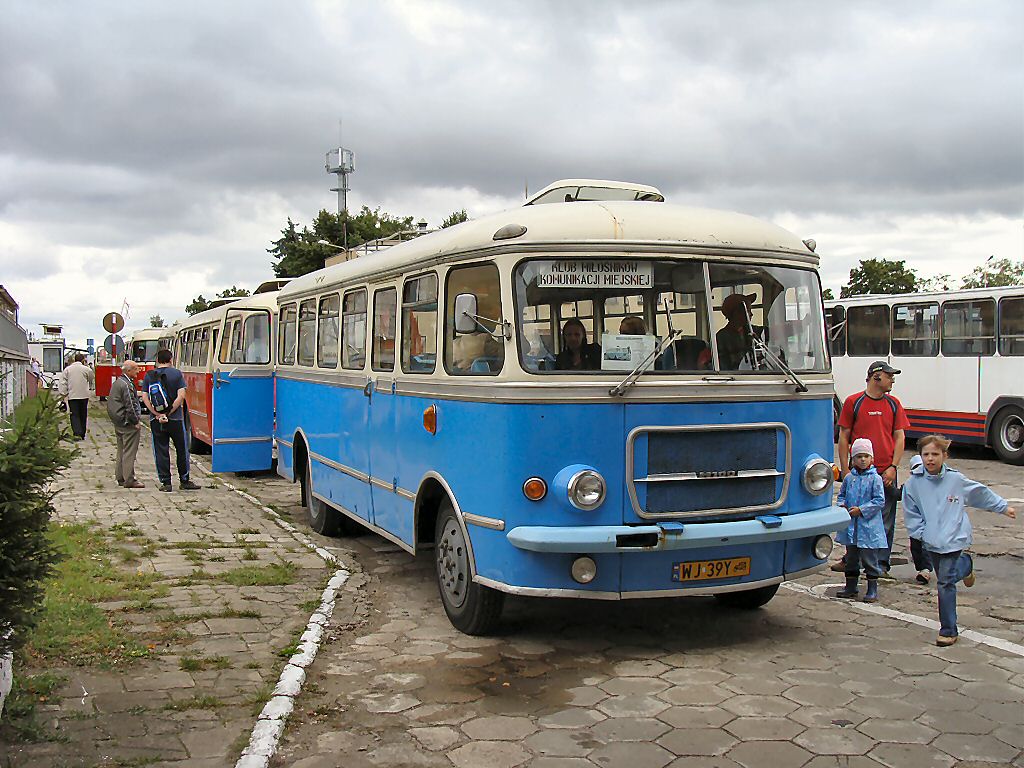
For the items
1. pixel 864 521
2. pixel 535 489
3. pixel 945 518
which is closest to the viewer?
pixel 535 489

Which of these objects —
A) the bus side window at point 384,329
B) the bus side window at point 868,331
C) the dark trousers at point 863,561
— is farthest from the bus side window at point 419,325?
the bus side window at point 868,331

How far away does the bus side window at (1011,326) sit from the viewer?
1822 centimetres

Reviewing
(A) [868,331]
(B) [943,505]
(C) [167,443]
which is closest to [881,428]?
(B) [943,505]

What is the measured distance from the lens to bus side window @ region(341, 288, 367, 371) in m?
9.03

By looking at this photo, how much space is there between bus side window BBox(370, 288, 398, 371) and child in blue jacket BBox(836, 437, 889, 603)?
3690 mm

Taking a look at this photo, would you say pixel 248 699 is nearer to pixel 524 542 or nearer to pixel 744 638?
pixel 524 542

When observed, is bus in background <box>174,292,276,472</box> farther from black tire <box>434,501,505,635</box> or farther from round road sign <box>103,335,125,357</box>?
round road sign <box>103,335,125,357</box>

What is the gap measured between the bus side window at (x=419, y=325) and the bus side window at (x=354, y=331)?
42.6 inches

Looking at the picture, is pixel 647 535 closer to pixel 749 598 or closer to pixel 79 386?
pixel 749 598

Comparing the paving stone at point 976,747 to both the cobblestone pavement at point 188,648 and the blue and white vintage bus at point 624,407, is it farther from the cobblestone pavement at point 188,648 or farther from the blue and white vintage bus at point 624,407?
the cobblestone pavement at point 188,648

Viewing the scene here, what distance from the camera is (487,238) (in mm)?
6668

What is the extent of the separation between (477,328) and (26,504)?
2905 mm

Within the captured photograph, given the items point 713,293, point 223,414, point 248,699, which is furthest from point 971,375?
point 248,699

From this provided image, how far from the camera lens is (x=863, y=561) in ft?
26.0
